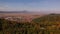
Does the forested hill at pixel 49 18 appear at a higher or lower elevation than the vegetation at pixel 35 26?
higher

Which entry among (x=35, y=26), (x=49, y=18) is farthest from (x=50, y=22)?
(x=35, y=26)

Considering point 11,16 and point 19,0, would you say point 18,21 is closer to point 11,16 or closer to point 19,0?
point 11,16

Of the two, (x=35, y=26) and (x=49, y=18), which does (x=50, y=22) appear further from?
(x=35, y=26)

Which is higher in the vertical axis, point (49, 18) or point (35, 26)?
point (49, 18)

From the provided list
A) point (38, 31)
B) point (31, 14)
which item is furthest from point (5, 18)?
point (38, 31)

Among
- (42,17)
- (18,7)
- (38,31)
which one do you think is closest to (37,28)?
(38,31)

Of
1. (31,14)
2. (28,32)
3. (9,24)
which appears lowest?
(28,32)

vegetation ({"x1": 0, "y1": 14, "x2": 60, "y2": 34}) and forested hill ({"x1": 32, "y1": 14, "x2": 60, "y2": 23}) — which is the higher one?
forested hill ({"x1": 32, "y1": 14, "x2": 60, "y2": 23})

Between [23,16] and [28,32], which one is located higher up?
[23,16]
